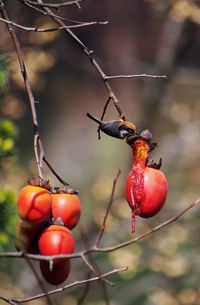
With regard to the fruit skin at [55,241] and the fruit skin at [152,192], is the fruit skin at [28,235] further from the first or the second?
the fruit skin at [152,192]

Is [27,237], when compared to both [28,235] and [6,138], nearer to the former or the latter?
[28,235]

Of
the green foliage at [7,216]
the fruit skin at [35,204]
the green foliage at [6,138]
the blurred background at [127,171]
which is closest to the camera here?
the fruit skin at [35,204]

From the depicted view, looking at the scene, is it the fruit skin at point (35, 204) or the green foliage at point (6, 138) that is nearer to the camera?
the fruit skin at point (35, 204)

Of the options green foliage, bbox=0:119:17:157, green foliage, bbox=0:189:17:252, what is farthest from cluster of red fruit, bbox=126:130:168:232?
green foliage, bbox=0:119:17:157

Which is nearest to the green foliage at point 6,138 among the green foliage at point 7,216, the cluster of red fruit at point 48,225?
the green foliage at point 7,216

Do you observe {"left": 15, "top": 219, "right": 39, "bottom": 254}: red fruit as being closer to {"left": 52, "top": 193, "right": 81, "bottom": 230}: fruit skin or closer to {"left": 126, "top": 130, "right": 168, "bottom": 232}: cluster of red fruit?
{"left": 52, "top": 193, "right": 81, "bottom": 230}: fruit skin

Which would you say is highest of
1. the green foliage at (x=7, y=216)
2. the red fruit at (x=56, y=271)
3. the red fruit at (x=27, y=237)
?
the green foliage at (x=7, y=216)

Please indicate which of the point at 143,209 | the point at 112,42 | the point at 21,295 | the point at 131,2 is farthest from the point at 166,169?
the point at 112,42
